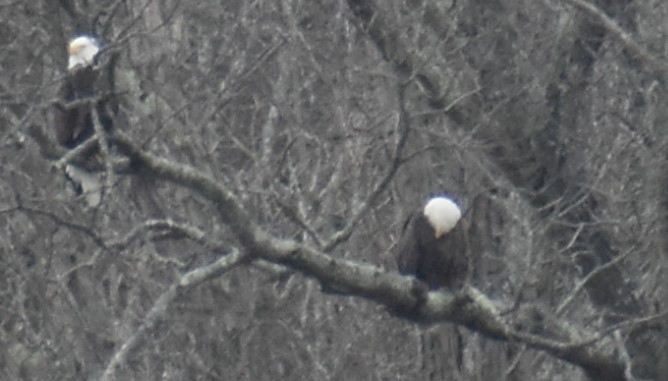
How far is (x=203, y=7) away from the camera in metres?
12.7

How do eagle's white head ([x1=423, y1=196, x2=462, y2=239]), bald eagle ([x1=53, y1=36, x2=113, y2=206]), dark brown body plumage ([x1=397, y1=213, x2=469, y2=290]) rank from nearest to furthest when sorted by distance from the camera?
bald eagle ([x1=53, y1=36, x2=113, y2=206]) → dark brown body plumage ([x1=397, y1=213, x2=469, y2=290]) → eagle's white head ([x1=423, y1=196, x2=462, y2=239])

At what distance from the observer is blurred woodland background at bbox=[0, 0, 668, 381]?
9727mm

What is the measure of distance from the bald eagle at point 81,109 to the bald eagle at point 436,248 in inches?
51.2

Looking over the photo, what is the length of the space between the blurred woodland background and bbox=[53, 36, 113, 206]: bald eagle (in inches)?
4.2

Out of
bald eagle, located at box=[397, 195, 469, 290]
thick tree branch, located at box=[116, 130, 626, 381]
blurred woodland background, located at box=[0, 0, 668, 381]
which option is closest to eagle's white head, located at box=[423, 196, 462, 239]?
bald eagle, located at box=[397, 195, 469, 290]

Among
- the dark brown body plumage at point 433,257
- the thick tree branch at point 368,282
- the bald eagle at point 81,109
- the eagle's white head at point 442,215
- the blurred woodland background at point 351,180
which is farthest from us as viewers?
the eagle's white head at point 442,215

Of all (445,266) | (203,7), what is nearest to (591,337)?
(445,266)

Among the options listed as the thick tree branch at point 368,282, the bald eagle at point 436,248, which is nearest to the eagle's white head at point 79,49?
the bald eagle at point 436,248

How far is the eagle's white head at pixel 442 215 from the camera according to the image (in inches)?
394

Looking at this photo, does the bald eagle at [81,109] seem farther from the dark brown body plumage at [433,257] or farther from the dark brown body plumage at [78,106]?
the dark brown body plumage at [433,257]

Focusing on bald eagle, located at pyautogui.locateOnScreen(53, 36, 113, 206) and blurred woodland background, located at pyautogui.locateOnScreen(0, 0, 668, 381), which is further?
blurred woodland background, located at pyautogui.locateOnScreen(0, 0, 668, 381)

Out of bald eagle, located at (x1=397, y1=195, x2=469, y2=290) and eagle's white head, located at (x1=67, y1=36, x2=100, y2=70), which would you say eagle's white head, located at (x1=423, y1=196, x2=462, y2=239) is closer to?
bald eagle, located at (x1=397, y1=195, x2=469, y2=290)

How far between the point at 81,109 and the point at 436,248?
5.15ft

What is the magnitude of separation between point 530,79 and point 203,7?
2985 mm
